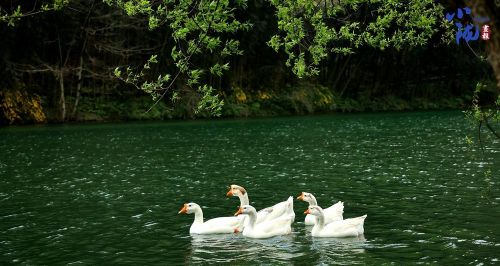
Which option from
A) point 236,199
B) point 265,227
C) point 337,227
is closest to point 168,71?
point 236,199

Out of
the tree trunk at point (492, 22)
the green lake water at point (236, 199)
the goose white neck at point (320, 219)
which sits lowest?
the green lake water at point (236, 199)

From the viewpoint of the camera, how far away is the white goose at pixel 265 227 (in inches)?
696

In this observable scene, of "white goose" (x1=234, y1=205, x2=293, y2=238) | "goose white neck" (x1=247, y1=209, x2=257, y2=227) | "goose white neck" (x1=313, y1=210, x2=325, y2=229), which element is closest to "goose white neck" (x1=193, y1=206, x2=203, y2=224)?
"white goose" (x1=234, y1=205, x2=293, y2=238)

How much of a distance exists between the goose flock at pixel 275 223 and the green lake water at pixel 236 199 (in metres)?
0.24

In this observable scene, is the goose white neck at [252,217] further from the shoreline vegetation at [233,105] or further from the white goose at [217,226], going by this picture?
the shoreline vegetation at [233,105]

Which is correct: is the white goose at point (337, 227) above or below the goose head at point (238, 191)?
below

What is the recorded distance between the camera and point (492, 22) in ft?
18.4

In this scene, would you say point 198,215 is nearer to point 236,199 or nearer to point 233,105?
point 236,199

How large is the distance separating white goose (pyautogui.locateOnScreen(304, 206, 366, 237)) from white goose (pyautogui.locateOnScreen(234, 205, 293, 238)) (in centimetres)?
70

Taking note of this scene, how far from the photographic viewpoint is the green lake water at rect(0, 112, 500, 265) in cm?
1581

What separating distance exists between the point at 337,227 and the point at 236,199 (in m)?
7.42

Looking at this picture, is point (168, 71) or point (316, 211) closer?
point (316, 211)

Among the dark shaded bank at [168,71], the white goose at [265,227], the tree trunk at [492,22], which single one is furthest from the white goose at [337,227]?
the dark shaded bank at [168,71]

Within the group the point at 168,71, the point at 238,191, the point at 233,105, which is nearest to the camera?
the point at 238,191
